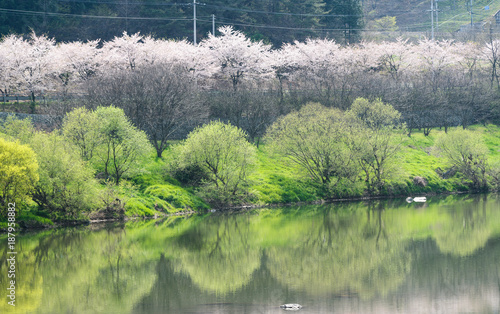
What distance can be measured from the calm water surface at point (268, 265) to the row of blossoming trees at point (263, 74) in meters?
28.8

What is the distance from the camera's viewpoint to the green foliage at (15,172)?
4472cm

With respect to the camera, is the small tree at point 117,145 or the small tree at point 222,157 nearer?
the small tree at point 117,145

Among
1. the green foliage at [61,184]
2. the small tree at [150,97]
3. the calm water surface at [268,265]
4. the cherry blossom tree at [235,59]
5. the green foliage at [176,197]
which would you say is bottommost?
the calm water surface at [268,265]

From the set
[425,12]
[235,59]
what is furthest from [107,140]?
[425,12]

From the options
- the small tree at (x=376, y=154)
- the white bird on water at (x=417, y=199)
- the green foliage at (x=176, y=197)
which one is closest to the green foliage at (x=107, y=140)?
the green foliage at (x=176, y=197)

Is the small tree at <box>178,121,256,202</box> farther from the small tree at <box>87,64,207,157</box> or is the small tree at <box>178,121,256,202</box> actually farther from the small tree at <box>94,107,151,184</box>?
the small tree at <box>87,64,207,157</box>

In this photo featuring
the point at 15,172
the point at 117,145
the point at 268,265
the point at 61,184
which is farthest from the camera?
the point at 117,145

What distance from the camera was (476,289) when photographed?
2736 centimetres

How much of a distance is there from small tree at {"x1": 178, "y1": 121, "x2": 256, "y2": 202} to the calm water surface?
586cm

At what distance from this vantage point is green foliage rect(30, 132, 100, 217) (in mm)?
48594

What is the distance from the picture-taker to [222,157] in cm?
6025

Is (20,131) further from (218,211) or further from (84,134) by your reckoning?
(218,211)

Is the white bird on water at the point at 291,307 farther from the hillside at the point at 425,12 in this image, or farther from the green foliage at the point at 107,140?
the hillside at the point at 425,12

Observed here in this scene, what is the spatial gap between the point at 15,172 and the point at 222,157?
22400 millimetres
